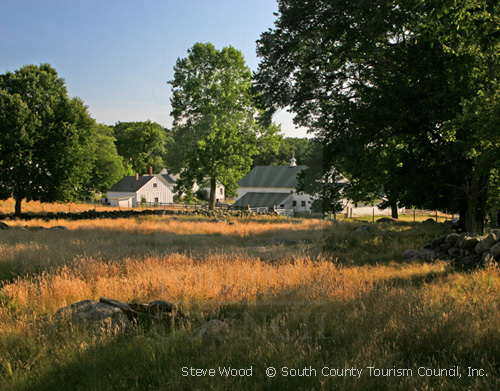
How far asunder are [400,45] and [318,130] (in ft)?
17.0

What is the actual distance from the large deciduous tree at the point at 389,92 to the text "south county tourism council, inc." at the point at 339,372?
367 inches

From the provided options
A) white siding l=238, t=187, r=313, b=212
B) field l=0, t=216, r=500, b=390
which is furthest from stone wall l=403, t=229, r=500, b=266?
white siding l=238, t=187, r=313, b=212

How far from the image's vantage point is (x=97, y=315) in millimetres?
5410

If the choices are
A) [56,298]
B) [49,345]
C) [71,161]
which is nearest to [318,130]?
[56,298]

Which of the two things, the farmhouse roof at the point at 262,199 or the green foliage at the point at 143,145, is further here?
the green foliage at the point at 143,145

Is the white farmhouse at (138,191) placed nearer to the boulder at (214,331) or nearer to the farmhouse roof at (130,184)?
the farmhouse roof at (130,184)

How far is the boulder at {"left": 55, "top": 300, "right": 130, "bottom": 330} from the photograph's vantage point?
5219 mm

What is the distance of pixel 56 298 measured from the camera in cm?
666

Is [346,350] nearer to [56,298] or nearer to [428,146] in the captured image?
[56,298]

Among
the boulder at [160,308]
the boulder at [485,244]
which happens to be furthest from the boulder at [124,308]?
the boulder at [485,244]

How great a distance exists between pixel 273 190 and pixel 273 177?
2192 mm

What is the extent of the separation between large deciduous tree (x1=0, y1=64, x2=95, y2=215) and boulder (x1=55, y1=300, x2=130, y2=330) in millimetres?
28369

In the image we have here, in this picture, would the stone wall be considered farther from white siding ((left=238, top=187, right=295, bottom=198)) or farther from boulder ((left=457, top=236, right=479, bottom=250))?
white siding ((left=238, top=187, right=295, bottom=198))

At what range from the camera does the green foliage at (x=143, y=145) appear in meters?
70.2
